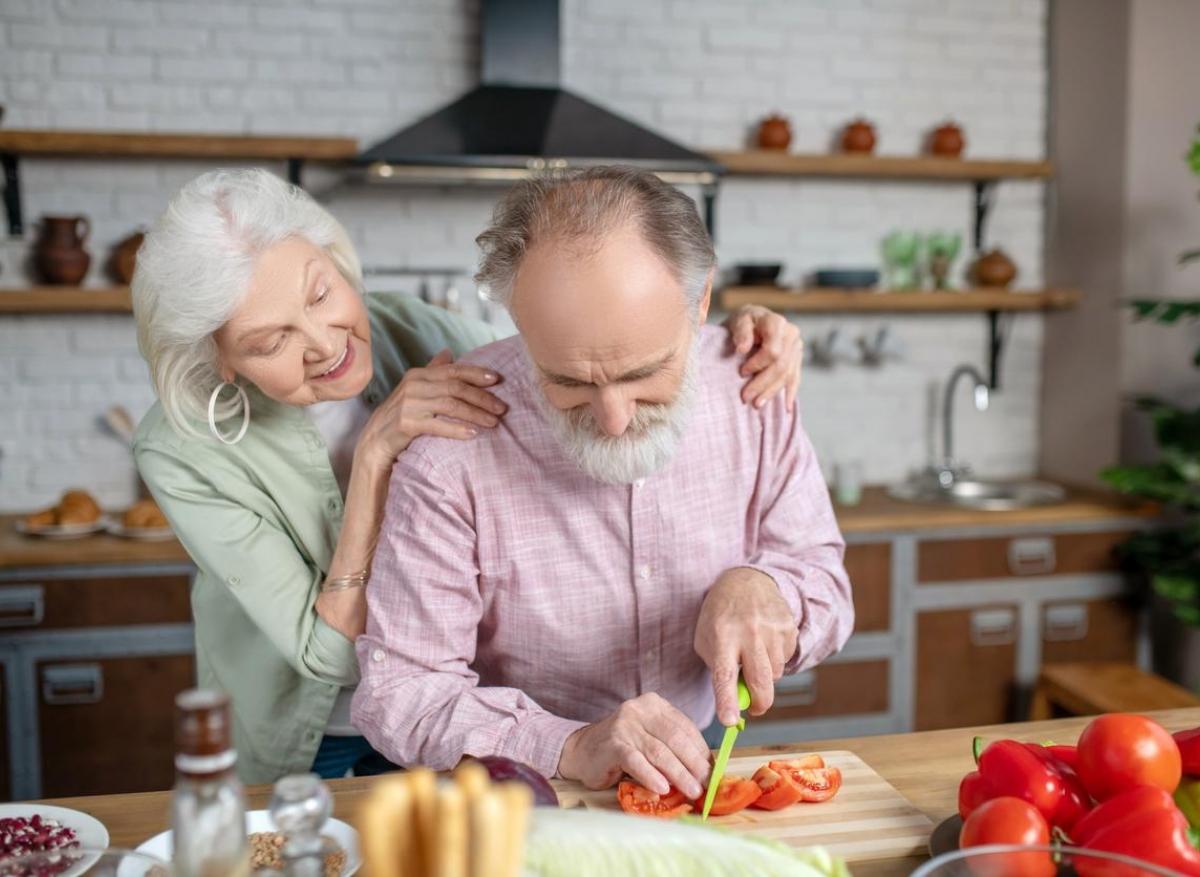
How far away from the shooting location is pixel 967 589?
354cm

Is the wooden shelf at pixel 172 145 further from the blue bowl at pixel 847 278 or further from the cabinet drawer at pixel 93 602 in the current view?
the blue bowl at pixel 847 278

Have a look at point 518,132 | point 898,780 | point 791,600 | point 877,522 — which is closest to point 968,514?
point 877,522

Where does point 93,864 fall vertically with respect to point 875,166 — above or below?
below

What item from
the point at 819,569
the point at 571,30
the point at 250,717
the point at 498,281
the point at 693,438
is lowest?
the point at 250,717

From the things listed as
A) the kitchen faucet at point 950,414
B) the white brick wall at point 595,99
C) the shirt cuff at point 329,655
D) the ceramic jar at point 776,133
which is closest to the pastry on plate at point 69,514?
the white brick wall at point 595,99

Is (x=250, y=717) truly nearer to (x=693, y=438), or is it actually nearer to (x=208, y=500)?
(x=208, y=500)

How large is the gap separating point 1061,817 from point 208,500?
4.04 ft

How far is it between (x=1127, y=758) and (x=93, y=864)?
0.94 m

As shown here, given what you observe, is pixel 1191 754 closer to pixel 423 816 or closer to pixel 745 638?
pixel 745 638

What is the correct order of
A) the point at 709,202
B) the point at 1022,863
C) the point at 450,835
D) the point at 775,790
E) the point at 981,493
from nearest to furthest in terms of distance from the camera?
the point at 450,835, the point at 1022,863, the point at 775,790, the point at 709,202, the point at 981,493

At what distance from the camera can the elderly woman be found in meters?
1.57

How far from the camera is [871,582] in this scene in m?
3.46

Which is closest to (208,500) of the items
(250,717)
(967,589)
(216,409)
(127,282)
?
(216,409)

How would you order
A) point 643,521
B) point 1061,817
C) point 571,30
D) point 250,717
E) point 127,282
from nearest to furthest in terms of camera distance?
point 1061,817, point 643,521, point 250,717, point 127,282, point 571,30
